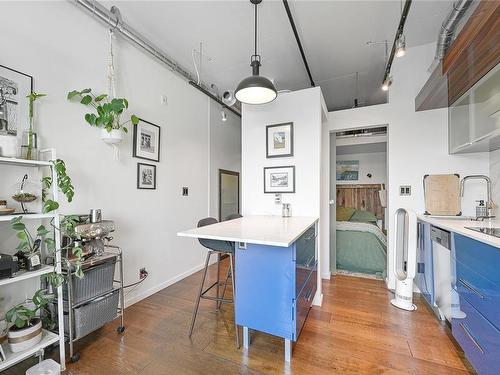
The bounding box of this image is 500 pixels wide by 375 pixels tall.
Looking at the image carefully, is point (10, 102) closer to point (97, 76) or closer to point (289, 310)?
point (97, 76)

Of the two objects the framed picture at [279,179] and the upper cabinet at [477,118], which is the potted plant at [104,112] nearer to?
the framed picture at [279,179]

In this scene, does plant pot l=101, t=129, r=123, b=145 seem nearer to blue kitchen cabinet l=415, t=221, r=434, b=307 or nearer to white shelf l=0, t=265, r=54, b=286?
white shelf l=0, t=265, r=54, b=286

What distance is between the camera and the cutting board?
2.66 meters

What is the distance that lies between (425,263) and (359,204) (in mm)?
3225

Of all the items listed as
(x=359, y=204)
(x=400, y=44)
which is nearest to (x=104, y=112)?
(x=400, y=44)

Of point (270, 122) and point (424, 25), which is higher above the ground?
point (424, 25)

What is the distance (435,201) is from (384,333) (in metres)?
1.71

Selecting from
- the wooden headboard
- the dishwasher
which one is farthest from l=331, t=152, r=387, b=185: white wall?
the dishwasher

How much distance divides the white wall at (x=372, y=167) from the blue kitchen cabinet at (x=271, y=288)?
4.44m

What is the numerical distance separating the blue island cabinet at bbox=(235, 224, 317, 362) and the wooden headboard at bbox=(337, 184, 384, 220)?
4325mm

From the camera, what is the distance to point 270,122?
285 cm

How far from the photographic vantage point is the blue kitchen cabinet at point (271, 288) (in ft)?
5.20

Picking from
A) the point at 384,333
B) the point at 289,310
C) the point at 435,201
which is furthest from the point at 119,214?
the point at 435,201

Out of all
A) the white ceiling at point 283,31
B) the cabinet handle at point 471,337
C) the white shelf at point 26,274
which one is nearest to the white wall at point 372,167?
the white ceiling at point 283,31
